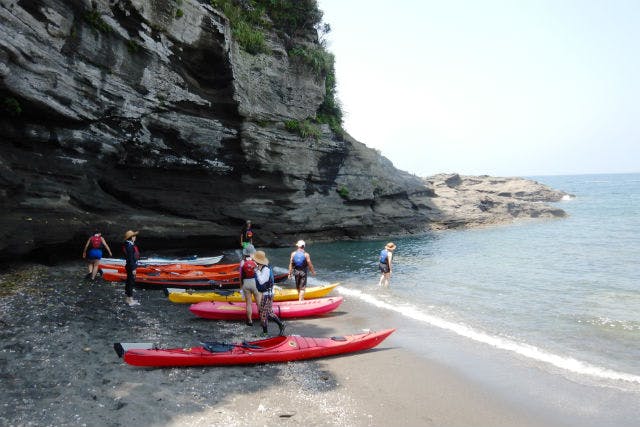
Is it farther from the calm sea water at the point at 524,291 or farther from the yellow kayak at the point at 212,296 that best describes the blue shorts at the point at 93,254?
the calm sea water at the point at 524,291

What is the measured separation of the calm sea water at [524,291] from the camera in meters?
10.5

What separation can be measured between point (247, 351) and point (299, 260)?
4.86 meters

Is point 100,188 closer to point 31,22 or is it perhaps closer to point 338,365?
point 31,22

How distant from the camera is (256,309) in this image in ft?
38.4

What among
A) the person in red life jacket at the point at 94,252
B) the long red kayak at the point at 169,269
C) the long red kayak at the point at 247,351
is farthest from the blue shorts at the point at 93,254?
the long red kayak at the point at 247,351

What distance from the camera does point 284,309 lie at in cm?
1245

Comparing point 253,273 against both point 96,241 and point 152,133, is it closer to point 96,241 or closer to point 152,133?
point 96,241

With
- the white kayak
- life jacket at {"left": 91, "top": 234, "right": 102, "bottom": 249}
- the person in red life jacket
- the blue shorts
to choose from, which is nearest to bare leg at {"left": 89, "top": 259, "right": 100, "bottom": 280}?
the person in red life jacket

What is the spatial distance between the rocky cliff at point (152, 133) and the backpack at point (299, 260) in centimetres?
1036

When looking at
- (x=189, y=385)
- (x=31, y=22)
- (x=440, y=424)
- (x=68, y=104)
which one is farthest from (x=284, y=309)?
(x=31, y=22)

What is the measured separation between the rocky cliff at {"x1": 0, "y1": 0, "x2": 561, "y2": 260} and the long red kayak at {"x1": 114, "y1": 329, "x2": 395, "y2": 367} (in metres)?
10.4

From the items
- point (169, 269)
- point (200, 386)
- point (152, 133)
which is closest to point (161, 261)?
point (169, 269)

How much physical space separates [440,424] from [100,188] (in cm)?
1911

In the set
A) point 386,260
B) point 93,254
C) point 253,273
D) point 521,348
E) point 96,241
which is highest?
point 96,241
